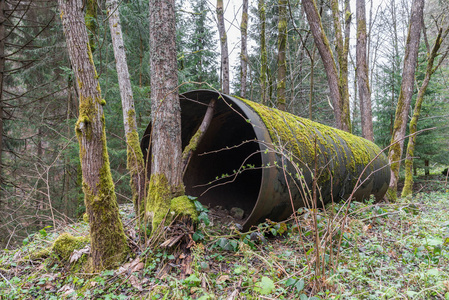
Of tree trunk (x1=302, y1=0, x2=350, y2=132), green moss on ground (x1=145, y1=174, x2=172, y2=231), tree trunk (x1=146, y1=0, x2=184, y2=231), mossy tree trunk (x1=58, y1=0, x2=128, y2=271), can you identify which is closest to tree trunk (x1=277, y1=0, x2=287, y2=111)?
tree trunk (x1=302, y1=0, x2=350, y2=132)

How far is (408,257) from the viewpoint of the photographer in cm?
266

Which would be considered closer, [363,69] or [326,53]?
[326,53]

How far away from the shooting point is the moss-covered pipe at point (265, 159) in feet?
9.44

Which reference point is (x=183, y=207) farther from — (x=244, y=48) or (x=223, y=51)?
(x=244, y=48)

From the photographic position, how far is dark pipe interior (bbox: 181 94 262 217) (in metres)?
4.52

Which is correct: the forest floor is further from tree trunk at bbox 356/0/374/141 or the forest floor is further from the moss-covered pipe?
tree trunk at bbox 356/0/374/141

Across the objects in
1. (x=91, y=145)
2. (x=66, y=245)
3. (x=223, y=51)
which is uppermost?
(x=223, y=51)

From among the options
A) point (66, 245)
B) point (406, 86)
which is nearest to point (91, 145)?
point (66, 245)

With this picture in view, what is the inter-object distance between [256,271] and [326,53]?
6.51 metres

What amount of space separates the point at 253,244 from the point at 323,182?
152 cm

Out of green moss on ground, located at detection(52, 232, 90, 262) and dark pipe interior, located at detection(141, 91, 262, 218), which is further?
dark pipe interior, located at detection(141, 91, 262, 218)

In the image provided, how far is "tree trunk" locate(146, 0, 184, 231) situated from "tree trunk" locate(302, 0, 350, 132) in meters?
5.09

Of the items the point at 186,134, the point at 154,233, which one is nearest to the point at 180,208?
the point at 154,233

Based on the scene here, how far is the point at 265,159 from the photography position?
2.70m
